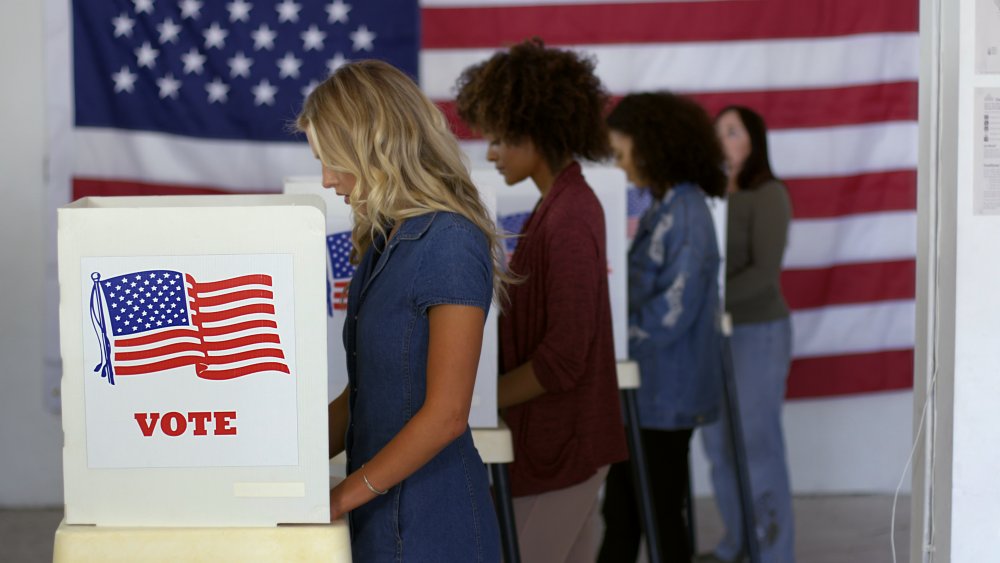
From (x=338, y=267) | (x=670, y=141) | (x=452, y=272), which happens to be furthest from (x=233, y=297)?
(x=670, y=141)

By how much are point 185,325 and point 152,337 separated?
4cm

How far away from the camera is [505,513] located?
209cm

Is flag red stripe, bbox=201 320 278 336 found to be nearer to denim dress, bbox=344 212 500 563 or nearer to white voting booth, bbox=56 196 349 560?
white voting booth, bbox=56 196 349 560

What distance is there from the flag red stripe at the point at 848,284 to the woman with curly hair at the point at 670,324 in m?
1.28

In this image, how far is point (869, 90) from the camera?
4281 millimetres

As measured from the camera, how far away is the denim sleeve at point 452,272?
145cm

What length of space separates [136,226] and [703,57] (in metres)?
3.14

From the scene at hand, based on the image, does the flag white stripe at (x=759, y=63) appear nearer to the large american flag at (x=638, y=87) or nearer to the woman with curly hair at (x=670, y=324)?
the large american flag at (x=638, y=87)

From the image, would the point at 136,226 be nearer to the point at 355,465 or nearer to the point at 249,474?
the point at 249,474

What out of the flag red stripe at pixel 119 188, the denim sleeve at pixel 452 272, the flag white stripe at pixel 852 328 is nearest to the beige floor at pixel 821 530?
the flag white stripe at pixel 852 328

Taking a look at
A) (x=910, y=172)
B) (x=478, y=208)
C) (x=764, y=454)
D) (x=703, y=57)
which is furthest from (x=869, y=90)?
(x=478, y=208)

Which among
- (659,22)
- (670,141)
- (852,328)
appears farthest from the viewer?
(852,328)

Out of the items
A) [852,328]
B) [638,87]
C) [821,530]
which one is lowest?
[821,530]

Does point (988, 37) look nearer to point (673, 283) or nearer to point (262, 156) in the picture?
point (673, 283)
